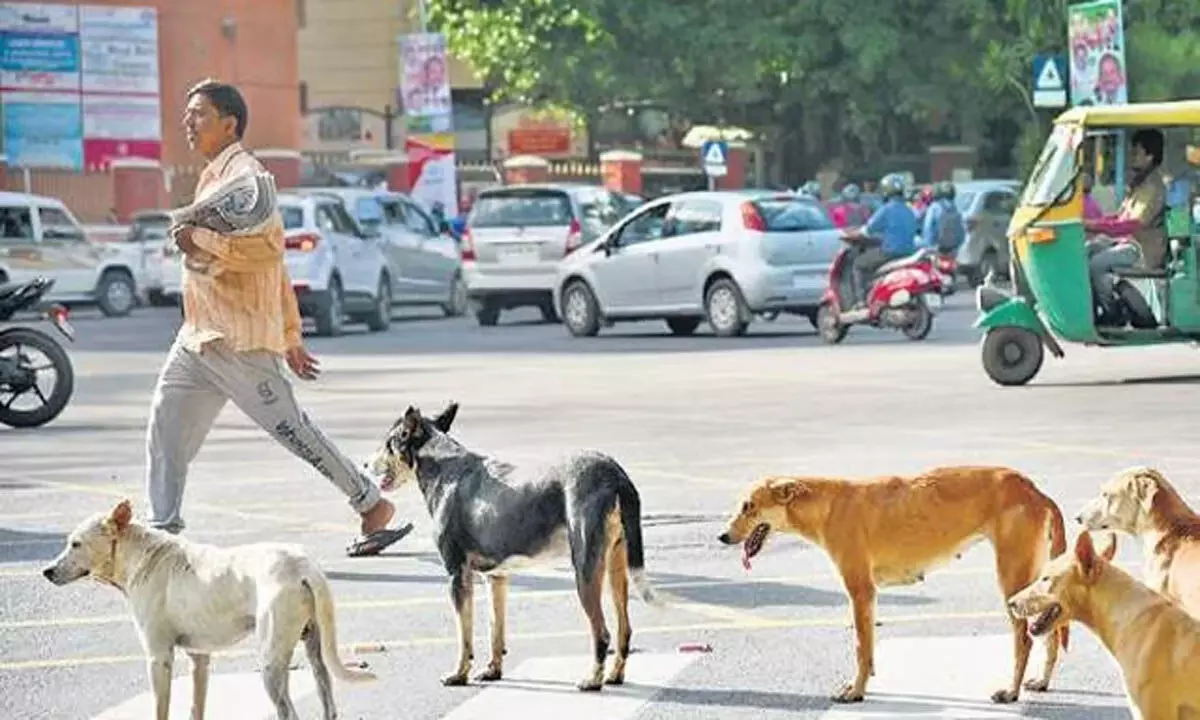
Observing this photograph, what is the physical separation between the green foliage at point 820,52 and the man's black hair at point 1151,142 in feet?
103

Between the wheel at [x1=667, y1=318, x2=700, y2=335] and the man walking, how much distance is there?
20201 mm

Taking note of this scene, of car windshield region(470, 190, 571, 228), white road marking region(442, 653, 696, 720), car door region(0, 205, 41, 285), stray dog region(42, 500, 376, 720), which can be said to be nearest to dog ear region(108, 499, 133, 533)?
stray dog region(42, 500, 376, 720)

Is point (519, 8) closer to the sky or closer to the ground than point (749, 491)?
closer to the sky

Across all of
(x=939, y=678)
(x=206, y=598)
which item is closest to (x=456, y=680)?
(x=206, y=598)

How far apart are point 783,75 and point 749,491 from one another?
47790mm

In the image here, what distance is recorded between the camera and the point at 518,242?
3550 centimetres

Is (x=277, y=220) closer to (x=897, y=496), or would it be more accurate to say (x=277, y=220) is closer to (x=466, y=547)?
(x=466, y=547)

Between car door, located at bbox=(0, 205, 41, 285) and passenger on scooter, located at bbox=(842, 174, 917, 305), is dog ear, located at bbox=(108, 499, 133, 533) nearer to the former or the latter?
passenger on scooter, located at bbox=(842, 174, 917, 305)

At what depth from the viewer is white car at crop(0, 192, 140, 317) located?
126ft

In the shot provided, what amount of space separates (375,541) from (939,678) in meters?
3.79

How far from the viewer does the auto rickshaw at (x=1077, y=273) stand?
21.9 meters

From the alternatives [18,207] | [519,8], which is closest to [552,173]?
[519,8]

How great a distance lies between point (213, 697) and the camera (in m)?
9.59

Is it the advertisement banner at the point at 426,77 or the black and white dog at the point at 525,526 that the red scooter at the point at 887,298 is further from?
the advertisement banner at the point at 426,77
